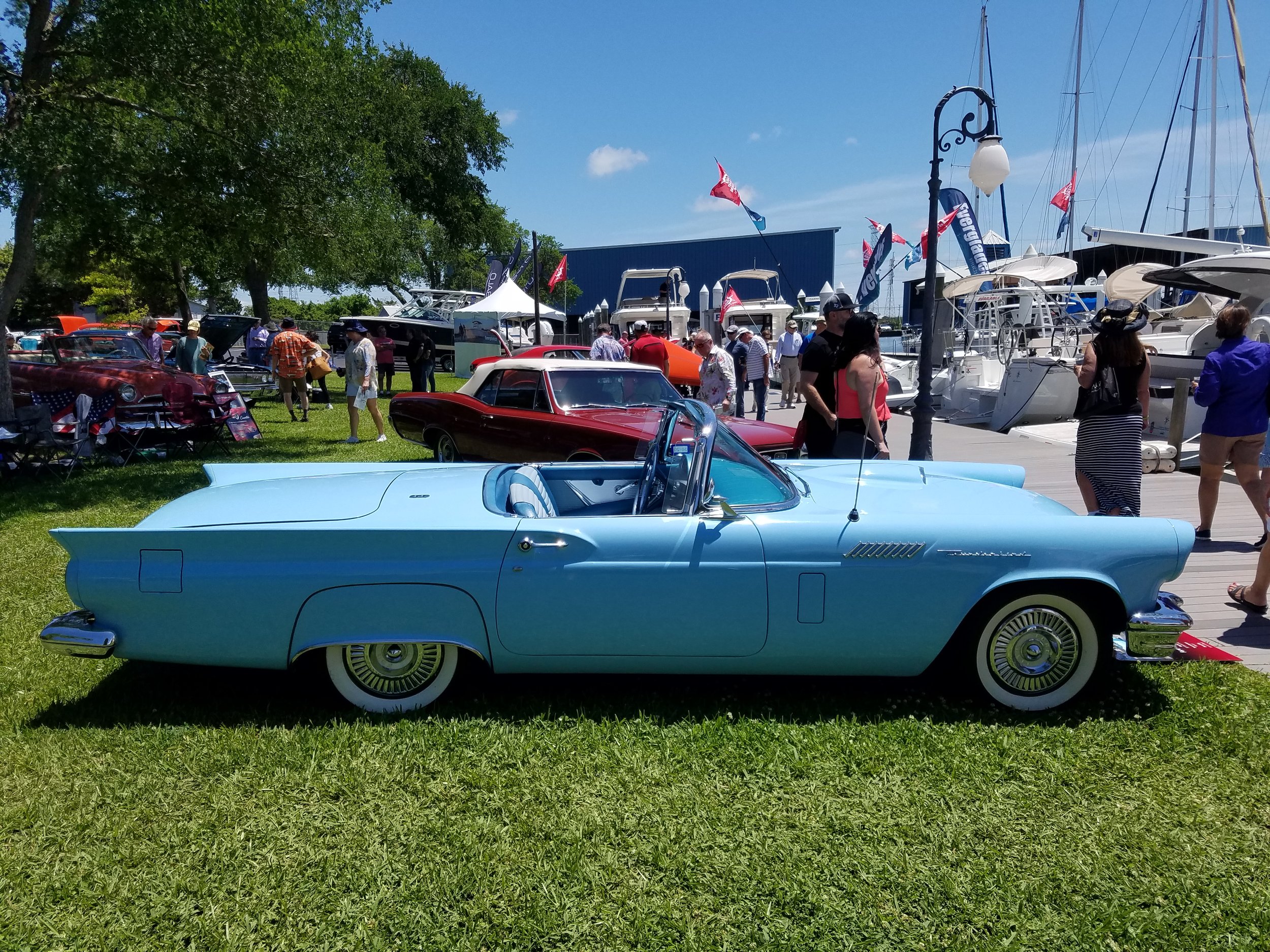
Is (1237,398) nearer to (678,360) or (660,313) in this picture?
(678,360)

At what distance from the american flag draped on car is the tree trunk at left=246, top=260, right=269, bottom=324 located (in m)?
15.4

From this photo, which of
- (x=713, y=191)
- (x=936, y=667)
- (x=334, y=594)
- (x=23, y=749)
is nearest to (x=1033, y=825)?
(x=936, y=667)

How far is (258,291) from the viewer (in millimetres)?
25625

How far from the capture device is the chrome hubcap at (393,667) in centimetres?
353

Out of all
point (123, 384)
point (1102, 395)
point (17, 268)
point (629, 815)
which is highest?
point (17, 268)

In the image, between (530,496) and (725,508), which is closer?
(725,508)

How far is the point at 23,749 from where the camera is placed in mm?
3332

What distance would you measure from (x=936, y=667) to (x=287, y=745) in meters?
2.69

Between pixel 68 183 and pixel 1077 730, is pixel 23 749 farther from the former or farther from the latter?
pixel 68 183

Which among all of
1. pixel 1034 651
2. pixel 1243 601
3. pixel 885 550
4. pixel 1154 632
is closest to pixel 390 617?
pixel 885 550

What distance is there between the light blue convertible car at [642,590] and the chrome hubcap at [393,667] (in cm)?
10

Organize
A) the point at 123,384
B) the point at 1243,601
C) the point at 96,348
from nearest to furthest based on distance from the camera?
the point at 1243,601, the point at 123,384, the point at 96,348

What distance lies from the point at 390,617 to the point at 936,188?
620cm

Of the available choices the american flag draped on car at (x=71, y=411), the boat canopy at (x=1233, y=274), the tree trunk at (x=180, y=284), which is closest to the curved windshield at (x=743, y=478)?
the american flag draped on car at (x=71, y=411)
